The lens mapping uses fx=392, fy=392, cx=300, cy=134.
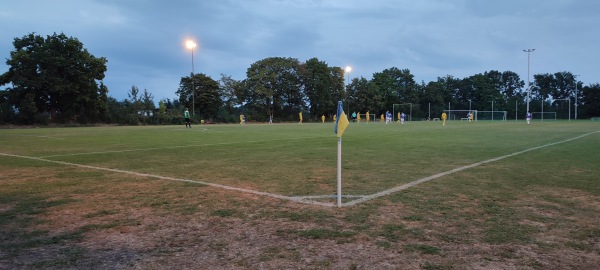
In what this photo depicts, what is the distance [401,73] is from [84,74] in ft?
257

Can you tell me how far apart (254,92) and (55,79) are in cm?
3558

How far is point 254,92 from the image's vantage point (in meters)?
72.6

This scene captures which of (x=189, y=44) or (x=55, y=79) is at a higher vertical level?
(x=189, y=44)

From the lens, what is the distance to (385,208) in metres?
5.33

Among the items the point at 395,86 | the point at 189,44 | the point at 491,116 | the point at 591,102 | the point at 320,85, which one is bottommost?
the point at 491,116

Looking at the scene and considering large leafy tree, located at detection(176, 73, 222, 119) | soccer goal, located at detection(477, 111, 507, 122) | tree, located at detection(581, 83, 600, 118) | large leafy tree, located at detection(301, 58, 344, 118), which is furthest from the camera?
tree, located at detection(581, 83, 600, 118)

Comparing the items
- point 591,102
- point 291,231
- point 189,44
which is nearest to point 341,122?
point 291,231

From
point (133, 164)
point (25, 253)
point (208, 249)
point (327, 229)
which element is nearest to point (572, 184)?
point (327, 229)

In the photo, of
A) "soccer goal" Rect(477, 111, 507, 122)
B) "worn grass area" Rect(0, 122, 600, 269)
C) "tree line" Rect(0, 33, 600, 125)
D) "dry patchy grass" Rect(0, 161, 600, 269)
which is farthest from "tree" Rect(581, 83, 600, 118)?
Answer: "dry patchy grass" Rect(0, 161, 600, 269)

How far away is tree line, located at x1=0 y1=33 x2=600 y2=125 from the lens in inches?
1650

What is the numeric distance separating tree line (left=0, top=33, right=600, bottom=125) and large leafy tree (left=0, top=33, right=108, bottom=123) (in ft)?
0.30

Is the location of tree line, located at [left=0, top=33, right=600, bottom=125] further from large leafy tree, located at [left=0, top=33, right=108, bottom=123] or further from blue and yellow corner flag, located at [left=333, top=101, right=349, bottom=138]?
blue and yellow corner flag, located at [left=333, top=101, right=349, bottom=138]

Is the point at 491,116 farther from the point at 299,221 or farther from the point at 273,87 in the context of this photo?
the point at 299,221

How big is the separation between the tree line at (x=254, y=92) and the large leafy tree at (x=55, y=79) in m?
0.09
